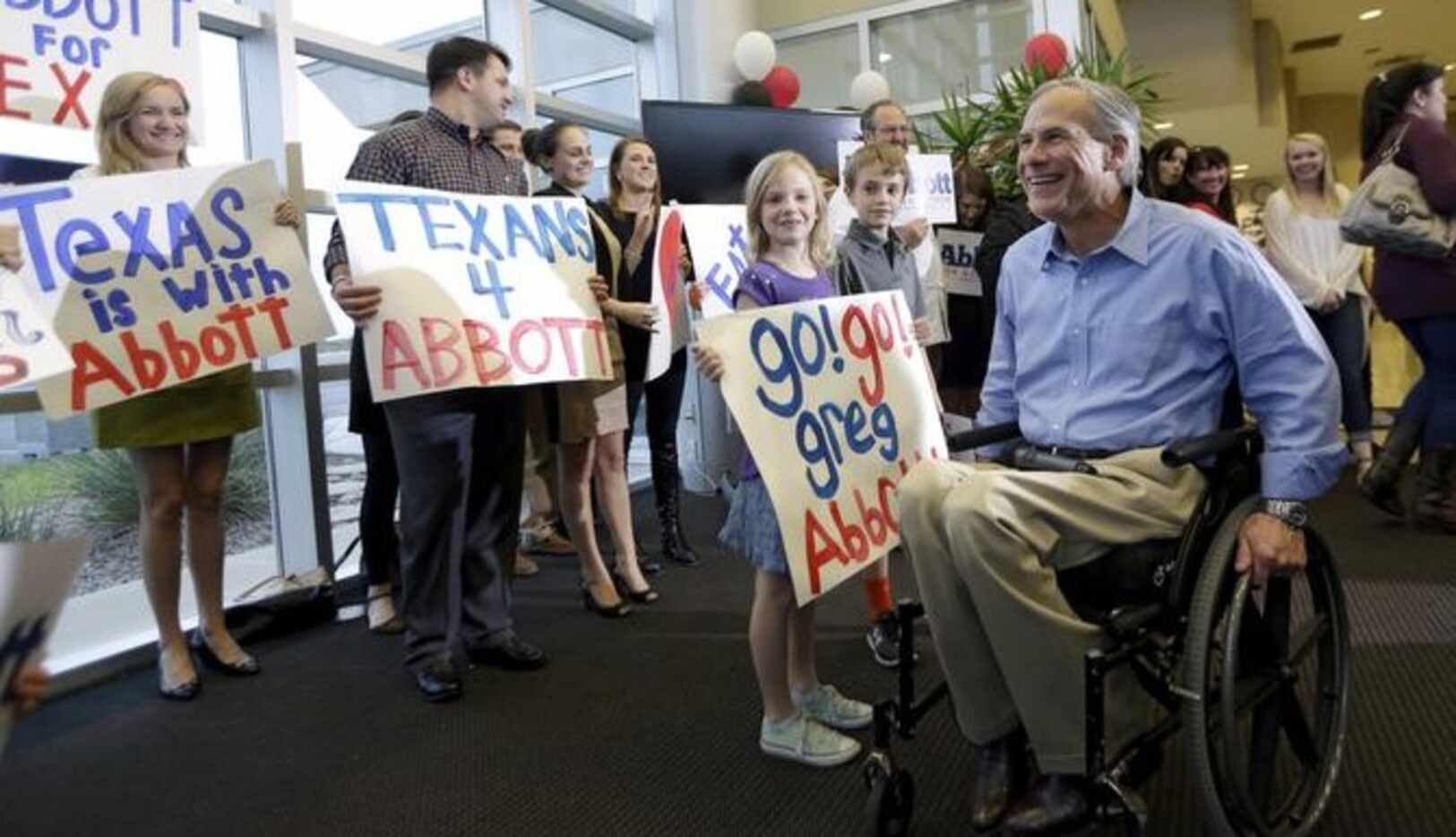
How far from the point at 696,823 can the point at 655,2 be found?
433 centimetres

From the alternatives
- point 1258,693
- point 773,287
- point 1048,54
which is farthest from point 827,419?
point 1048,54

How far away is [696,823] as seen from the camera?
1.55 metres

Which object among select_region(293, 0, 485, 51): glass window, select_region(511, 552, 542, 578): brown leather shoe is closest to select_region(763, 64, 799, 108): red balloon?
select_region(293, 0, 485, 51): glass window

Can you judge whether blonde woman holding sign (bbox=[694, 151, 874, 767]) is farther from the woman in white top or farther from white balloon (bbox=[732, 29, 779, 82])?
white balloon (bbox=[732, 29, 779, 82])

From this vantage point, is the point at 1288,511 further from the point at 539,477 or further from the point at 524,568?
the point at 539,477

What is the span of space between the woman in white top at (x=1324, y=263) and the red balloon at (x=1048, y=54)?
1113 mm

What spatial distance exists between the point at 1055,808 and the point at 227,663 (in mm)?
1954

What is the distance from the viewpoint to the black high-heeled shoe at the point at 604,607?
2.72m

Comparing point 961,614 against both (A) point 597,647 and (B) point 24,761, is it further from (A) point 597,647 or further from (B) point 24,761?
(B) point 24,761

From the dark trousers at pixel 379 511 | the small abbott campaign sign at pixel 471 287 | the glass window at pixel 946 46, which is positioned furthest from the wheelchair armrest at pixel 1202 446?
the glass window at pixel 946 46

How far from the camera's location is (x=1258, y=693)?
127cm

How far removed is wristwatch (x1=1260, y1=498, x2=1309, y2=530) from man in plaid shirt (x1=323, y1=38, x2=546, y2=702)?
59.0 inches

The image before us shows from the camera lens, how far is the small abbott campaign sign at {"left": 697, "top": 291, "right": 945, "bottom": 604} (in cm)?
151

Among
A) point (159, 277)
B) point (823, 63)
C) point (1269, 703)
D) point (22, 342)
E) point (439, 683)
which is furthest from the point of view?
point (823, 63)
